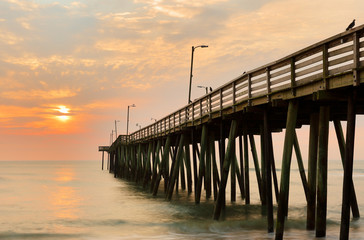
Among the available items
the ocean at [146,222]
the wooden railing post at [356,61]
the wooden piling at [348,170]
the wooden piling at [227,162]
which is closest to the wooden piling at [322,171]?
the ocean at [146,222]

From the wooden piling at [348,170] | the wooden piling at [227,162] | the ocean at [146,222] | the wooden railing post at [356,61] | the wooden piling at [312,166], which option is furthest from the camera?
the wooden piling at [227,162]

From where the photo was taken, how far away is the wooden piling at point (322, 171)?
1159cm

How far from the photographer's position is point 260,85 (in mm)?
13812

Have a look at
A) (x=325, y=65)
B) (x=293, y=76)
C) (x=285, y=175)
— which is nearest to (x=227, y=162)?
(x=285, y=175)

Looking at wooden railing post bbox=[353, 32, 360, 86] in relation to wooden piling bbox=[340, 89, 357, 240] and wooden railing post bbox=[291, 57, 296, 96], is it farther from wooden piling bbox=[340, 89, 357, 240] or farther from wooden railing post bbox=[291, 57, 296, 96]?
wooden railing post bbox=[291, 57, 296, 96]

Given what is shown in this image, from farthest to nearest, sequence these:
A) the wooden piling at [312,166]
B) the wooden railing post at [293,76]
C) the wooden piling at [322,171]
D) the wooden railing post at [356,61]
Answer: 1. the wooden piling at [312,166]
2. the wooden railing post at [293,76]
3. the wooden piling at [322,171]
4. the wooden railing post at [356,61]

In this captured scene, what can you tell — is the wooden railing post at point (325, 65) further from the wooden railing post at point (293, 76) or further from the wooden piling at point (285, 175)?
the wooden piling at point (285, 175)

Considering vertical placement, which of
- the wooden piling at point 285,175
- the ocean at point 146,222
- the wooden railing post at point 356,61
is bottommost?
the ocean at point 146,222

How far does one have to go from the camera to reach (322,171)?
1168 centimetres

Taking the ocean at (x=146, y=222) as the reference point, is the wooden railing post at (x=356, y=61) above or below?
above

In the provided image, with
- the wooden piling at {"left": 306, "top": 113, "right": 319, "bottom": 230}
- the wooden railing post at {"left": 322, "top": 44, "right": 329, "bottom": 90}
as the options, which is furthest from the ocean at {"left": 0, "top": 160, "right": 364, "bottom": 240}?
the wooden railing post at {"left": 322, "top": 44, "right": 329, "bottom": 90}

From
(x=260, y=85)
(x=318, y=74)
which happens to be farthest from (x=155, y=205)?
(x=318, y=74)

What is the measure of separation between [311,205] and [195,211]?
859 centimetres

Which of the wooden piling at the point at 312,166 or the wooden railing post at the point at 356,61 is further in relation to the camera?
the wooden piling at the point at 312,166
